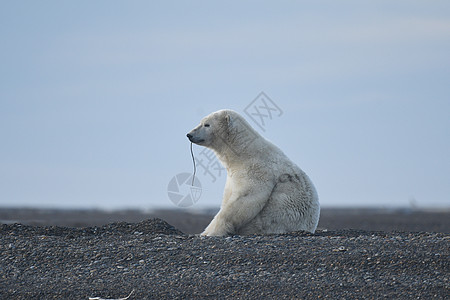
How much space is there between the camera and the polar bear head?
37.8ft

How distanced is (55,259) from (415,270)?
199 inches

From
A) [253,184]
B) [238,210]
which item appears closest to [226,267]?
[238,210]

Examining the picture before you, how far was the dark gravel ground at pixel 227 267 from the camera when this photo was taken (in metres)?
8.29

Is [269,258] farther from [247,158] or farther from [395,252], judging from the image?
[247,158]

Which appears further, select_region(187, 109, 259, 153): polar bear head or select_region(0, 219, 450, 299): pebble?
select_region(187, 109, 259, 153): polar bear head

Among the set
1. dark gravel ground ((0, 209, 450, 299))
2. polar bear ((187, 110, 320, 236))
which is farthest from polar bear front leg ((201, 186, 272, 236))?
dark gravel ground ((0, 209, 450, 299))

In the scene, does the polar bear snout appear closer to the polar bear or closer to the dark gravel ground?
the polar bear

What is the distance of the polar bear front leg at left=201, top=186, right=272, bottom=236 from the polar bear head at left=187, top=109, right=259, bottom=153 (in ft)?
3.16

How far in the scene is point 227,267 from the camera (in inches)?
355

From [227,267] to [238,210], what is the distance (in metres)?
1.86

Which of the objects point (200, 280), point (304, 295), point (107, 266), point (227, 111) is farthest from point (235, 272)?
point (227, 111)

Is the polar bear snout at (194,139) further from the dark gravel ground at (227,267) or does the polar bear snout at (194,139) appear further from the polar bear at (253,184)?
the dark gravel ground at (227,267)

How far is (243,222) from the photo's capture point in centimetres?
1093

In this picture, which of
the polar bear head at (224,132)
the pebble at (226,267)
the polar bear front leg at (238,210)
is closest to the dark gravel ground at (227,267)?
the pebble at (226,267)
